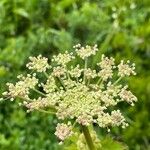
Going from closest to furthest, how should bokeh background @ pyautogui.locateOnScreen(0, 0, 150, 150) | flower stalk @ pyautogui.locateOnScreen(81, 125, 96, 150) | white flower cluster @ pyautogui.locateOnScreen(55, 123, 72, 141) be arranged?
white flower cluster @ pyautogui.locateOnScreen(55, 123, 72, 141) → flower stalk @ pyautogui.locateOnScreen(81, 125, 96, 150) → bokeh background @ pyautogui.locateOnScreen(0, 0, 150, 150)

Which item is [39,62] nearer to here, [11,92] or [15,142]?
[11,92]

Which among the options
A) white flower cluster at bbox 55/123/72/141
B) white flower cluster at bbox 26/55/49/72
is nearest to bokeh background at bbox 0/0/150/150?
white flower cluster at bbox 26/55/49/72

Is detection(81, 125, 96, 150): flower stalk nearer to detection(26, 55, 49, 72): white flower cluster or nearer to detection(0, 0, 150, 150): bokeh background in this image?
detection(26, 55, 49, 72): white flower cluster

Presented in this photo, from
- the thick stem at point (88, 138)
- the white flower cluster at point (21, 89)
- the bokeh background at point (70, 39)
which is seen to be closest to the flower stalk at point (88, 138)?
the thick stem at point (88, 138)

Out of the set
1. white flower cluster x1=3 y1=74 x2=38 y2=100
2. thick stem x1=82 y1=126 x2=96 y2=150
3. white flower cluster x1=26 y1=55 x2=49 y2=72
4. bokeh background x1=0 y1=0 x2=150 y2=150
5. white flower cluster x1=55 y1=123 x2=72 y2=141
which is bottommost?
white flower cluster x1=55 y1=123 x2=72 y2=141

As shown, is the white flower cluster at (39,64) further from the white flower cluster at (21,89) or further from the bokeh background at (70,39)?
the bokeh background at (70,39)

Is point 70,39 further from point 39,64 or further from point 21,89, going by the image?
point 21,89

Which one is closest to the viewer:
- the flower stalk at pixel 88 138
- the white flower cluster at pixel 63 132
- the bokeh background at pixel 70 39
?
the white flower cluster at pixel 63 132

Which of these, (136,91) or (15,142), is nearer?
(15,142)

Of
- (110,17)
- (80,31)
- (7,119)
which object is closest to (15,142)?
(7,119)
